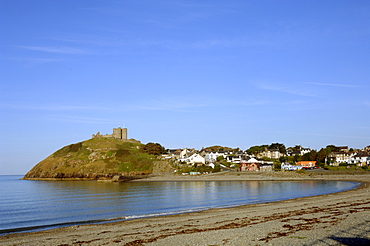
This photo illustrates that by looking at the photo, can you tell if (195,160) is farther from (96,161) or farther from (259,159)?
(96,161)

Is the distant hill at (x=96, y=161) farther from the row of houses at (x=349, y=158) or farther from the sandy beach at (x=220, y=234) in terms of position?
the sandy beach at (x=220, y=234)

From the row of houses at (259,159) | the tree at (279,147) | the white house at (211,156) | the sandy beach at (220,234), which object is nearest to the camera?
the sandy beach at (220,234)

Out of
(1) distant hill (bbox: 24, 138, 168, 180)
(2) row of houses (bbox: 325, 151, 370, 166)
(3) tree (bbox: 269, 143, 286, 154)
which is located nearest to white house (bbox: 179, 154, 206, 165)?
(1) distant hill (bbox: 24, 138, 168, 180)

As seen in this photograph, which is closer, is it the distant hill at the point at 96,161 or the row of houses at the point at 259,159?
the row of houses at the point at 259,159

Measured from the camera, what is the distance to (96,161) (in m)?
156

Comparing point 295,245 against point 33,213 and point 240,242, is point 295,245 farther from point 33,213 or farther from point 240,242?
point 33,213

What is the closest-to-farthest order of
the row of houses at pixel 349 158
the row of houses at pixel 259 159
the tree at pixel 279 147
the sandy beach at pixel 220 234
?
the sandy beach at pixel 220 234
the row of houses at pixel 349 158
the row of houses at pixel 259 159
the tree at pixel 279 147

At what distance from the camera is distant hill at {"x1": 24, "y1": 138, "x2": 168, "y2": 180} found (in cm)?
14462

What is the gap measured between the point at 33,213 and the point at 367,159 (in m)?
129

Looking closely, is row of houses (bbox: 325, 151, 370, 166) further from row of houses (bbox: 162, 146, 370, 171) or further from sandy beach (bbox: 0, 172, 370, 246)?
sandy beach (bbox: 0, 172, 370, 246)

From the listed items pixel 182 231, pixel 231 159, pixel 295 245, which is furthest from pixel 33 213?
pixel 231 159

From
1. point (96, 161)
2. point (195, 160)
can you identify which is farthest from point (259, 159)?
point (96, 161)

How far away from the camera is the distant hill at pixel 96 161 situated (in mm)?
144625

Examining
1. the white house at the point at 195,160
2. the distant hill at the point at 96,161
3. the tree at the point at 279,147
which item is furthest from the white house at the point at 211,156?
the tree at the point at 279,147
